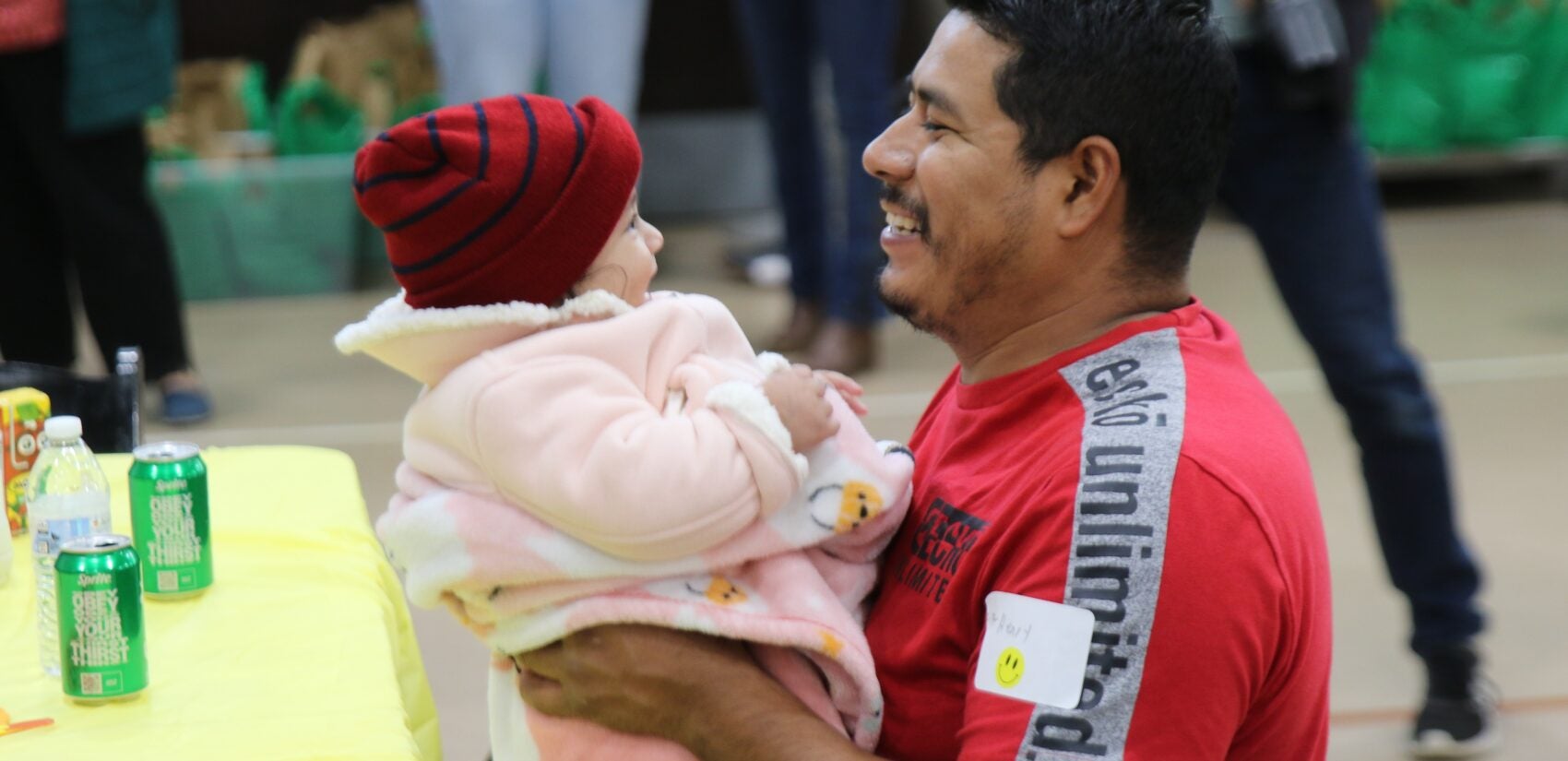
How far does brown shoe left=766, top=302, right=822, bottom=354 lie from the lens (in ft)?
15.2

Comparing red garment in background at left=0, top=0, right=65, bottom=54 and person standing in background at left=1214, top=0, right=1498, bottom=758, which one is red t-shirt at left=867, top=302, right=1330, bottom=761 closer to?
person standing in background at left=1214, top=0, right=1498, bottom=758

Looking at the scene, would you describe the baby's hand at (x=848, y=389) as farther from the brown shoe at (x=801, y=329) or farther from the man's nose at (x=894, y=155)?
the brown shoe at (x=801, y=329)

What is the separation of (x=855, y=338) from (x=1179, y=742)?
3.44 m

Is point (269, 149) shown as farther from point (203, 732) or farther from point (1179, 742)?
point (1179, 742)

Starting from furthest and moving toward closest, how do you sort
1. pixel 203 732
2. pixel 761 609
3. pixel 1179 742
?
pixel 203 732
pixel 761 609
pixel 1179 742

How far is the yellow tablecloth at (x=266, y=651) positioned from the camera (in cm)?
137

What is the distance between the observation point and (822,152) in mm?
4520

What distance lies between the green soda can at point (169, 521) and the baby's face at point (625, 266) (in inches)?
21.6

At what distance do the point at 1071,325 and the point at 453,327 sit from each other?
0.48 metres

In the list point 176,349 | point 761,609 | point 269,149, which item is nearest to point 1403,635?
point 761,609

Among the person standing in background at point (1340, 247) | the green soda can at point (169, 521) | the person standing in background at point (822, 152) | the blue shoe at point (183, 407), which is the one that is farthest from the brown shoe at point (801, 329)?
the green soda can at point (169, 521)

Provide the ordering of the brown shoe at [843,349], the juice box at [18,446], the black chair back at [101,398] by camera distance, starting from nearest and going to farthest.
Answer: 1. the juice box at [18,446]
2. the black chair back at [101,398]
3. the brown shoe at [843,349]

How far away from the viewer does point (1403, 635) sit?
307 centimetres

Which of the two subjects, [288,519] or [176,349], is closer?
[288,519]
